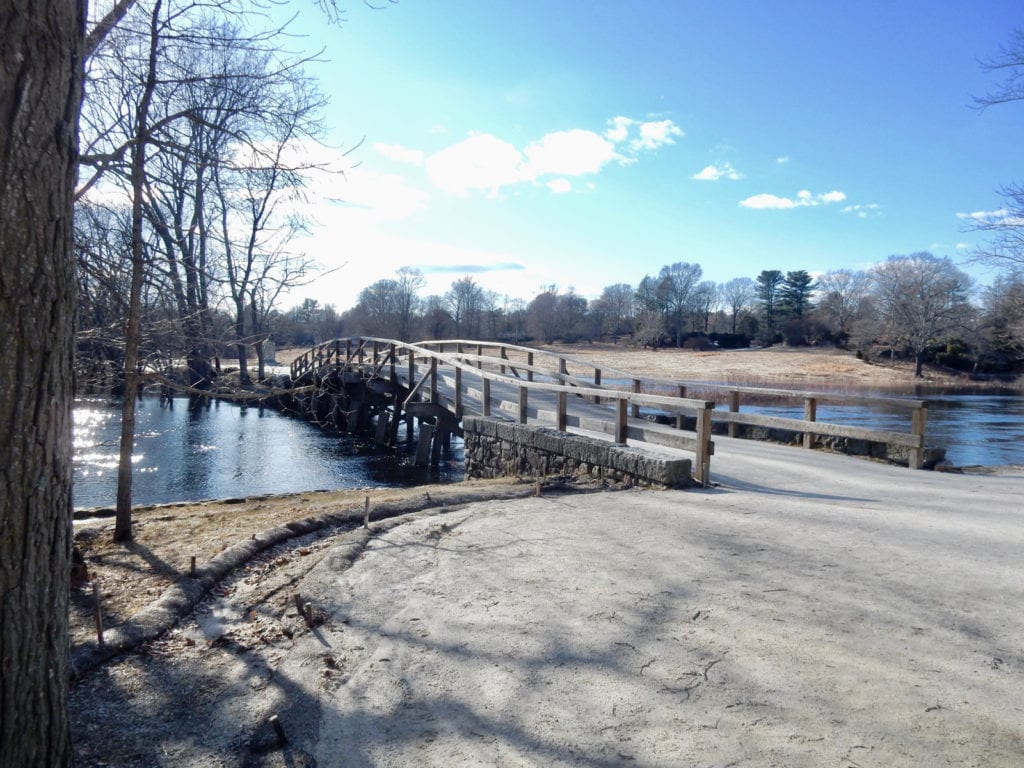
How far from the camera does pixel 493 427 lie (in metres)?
10.7

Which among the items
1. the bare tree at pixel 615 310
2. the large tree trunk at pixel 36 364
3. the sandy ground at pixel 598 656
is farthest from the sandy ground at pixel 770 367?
the large tree trunk at pixel 36 364

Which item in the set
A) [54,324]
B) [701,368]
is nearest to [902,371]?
[701,368]

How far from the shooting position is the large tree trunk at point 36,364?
2.09 metres

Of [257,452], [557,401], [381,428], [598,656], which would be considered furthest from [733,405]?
[257,452]

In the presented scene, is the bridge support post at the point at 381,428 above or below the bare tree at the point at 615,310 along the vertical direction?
below

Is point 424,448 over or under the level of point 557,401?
under

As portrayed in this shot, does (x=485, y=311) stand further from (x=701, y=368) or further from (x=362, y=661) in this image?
(x=362, y=661)

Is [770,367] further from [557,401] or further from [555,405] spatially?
[557,401]

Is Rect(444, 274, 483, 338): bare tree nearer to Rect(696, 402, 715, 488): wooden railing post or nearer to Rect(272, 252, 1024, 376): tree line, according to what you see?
Rect(272, 252, 1024, 376): tree line

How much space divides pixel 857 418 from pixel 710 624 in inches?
898

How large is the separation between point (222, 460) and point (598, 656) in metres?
14.6

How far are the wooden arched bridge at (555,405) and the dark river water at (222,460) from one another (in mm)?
1223

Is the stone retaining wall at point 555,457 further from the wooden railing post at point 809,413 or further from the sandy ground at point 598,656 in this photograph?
the wooden railing post at point 809,413

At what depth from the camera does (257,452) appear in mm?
17875
